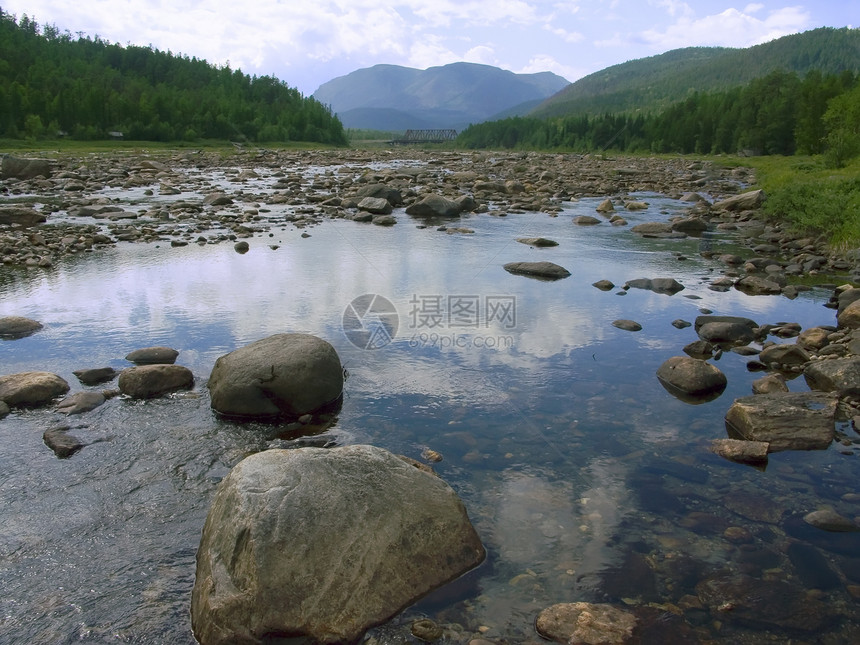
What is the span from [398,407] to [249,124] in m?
113

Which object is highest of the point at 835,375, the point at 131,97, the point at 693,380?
the point at 131,97

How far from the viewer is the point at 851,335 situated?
1034cm

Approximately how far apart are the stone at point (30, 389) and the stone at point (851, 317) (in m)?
11.8

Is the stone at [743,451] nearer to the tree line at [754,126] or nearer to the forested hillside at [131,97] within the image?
the tree line at [754,126]

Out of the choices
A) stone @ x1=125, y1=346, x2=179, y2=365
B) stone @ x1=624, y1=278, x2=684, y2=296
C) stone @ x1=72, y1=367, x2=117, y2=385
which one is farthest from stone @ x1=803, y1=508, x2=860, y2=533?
stone @ x1=624, y1=278, x2=684, y2=296

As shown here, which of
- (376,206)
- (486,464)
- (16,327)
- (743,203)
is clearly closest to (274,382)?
(486,464)

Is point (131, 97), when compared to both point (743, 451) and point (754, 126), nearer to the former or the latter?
point (754, 126)

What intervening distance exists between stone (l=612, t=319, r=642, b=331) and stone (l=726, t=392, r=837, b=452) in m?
3.55

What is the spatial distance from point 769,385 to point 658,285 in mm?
6014

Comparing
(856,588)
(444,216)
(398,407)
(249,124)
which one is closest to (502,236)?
(444,216)

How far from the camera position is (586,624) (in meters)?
4.65

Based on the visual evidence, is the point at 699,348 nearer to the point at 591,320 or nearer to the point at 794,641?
the point at 591,320

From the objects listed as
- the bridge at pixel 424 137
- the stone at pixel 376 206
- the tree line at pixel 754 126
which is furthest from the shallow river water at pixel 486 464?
the bridge at pixel 424 137

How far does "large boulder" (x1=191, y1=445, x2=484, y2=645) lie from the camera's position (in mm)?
4496
